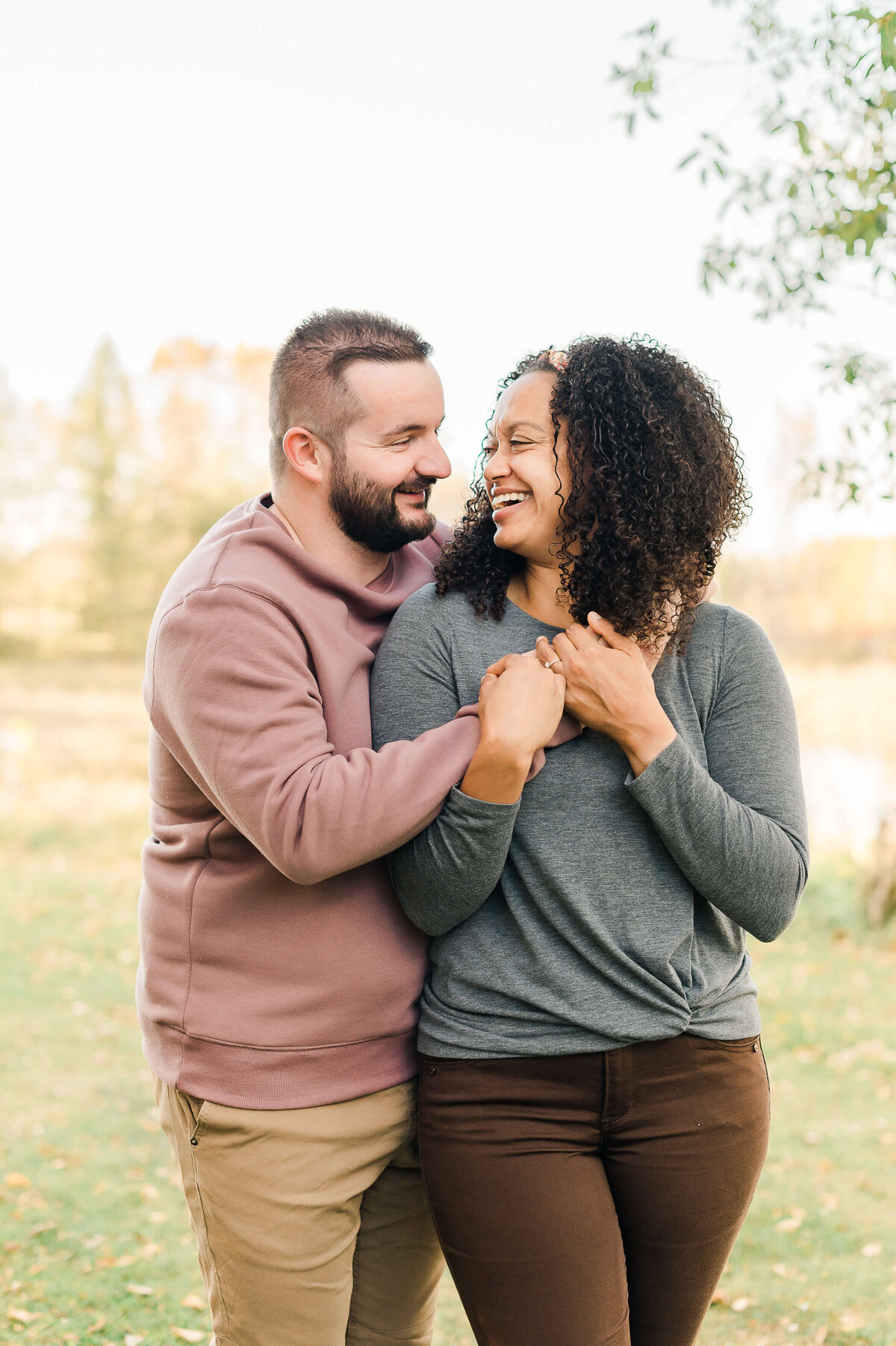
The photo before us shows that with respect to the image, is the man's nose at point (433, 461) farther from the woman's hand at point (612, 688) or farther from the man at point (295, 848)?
the woman's hand at point (612, 688)

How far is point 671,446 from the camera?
1.75 m

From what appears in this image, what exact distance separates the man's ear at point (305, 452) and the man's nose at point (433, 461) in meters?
0.16

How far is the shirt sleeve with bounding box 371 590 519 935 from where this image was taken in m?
1.63

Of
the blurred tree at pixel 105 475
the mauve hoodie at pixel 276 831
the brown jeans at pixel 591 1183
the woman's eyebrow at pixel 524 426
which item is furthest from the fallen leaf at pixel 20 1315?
the blurred tree at pixel 105 475

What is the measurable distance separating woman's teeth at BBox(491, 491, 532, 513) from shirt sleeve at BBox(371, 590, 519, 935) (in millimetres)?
191

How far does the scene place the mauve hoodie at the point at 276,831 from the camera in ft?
5.33

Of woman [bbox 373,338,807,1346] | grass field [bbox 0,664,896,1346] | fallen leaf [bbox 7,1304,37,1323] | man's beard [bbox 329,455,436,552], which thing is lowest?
grass field [bbox 0,664,896,1346]

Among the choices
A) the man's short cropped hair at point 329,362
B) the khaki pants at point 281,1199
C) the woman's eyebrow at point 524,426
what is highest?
the man's short cropped hair at point 329,362

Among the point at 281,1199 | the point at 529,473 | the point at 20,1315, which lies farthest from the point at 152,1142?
the point at 529,473

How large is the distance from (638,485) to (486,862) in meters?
0.63

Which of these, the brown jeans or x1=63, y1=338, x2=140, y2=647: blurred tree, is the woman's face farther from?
x1=63, y1=338, x2=140, y2=647: blurred tree

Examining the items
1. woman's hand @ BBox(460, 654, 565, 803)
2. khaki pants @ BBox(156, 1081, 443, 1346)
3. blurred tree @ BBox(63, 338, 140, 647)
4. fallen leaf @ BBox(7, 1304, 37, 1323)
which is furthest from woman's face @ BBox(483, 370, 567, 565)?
blurred tree @ BBox(63, 338, 140, 647)

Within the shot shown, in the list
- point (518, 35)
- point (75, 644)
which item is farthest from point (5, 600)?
point (518, 35)

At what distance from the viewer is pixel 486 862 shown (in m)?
1.65
